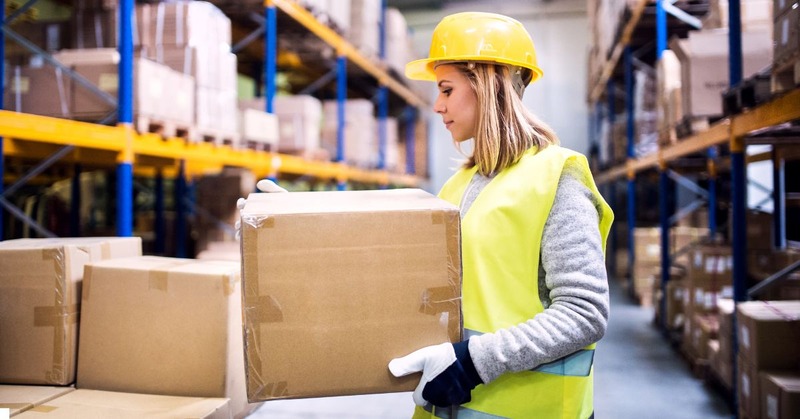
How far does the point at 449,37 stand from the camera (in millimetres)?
1688

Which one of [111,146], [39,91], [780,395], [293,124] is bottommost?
[780,395]

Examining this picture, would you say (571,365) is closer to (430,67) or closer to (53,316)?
(430,67)

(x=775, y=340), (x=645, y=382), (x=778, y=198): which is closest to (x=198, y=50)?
(x=775, y=340)

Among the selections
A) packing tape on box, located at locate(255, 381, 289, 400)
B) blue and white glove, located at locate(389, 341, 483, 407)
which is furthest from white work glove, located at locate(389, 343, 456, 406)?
packing tape on box, located at locate(255, 381, 289, 400)

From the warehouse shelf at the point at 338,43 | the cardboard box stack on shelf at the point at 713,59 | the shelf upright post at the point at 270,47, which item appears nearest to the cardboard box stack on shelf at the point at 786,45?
the cardboard box stack on shelf at the point at 713,59

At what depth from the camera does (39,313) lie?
1987 millimetres

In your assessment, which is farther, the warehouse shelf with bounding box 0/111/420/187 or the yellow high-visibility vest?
the warehouse shelf with bounding box 0/111/420/187

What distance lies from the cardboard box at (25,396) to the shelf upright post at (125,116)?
2043mm

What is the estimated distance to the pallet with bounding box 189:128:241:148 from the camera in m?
4.93

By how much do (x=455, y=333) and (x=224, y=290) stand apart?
31.1 inches

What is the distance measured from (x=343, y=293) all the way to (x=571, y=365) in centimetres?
60

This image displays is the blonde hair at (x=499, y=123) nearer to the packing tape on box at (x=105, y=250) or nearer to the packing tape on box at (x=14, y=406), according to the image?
the packing tape on box at (x=105, y=250)

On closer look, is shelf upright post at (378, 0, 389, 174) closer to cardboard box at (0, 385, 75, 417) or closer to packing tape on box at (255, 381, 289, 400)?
cardboard box at (0, 385, 75, 417)

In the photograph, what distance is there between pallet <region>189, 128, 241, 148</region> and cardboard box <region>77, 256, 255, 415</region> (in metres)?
3.07
